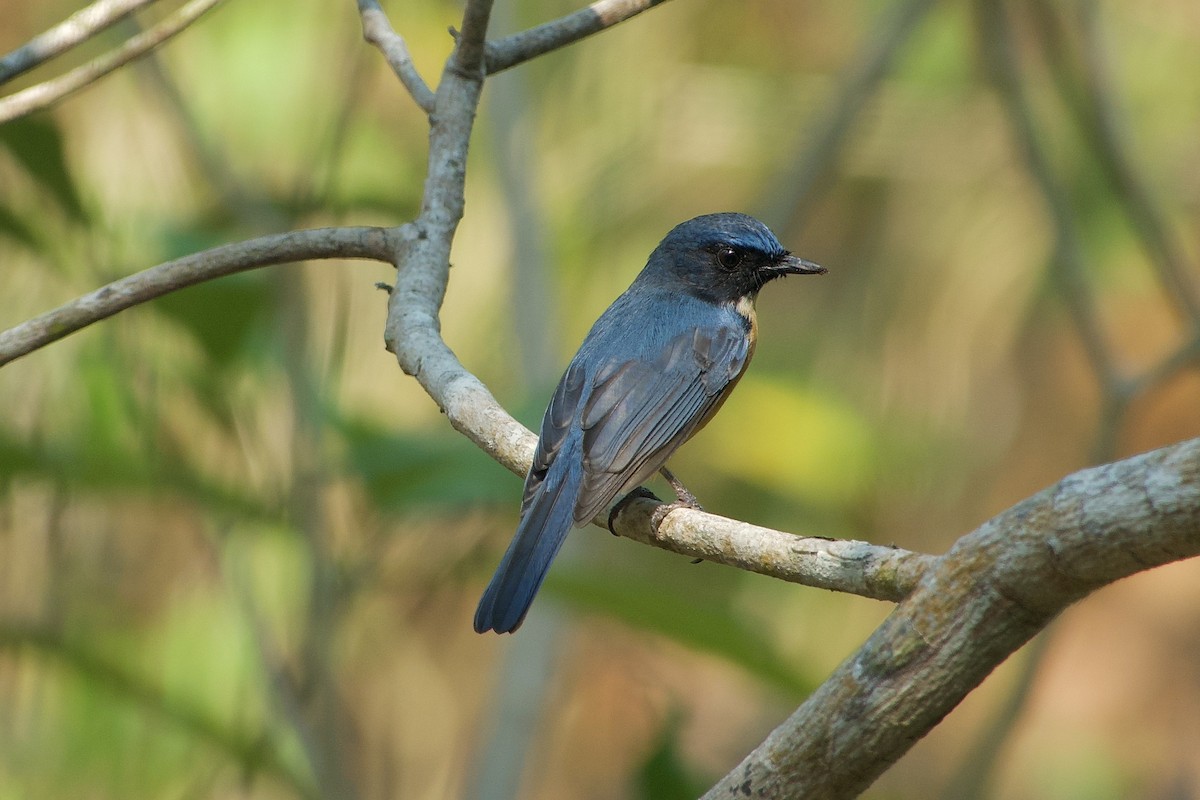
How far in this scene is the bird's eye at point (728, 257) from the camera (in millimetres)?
4047

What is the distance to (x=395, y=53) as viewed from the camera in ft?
10.3

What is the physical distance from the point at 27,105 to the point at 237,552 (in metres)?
1.89

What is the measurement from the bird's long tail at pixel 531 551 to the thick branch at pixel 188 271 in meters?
0.65

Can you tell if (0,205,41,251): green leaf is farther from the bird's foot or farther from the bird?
the bird's foot

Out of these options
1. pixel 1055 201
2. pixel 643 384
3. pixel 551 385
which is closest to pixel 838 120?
pixel 1055 201

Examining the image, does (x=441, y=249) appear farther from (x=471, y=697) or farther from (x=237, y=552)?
(x=471, y=697)

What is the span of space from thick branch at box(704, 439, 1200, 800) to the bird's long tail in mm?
1011

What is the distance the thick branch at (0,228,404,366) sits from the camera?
249 cm

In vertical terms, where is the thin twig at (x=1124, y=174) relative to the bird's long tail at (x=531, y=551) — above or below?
above

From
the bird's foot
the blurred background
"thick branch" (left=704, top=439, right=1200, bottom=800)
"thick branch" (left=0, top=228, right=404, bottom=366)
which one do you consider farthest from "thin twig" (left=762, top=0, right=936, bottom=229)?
"thick branch" (left=704, top=439, right=1200, bottom=800)

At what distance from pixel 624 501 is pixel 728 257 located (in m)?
1.23

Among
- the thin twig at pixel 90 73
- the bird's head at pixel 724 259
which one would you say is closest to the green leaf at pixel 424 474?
the bird's head at pixel 724 259

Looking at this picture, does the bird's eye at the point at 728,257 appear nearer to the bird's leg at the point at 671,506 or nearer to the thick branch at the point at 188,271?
the bird's leg at the point at 671,506

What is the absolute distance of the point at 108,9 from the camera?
2648 mm
